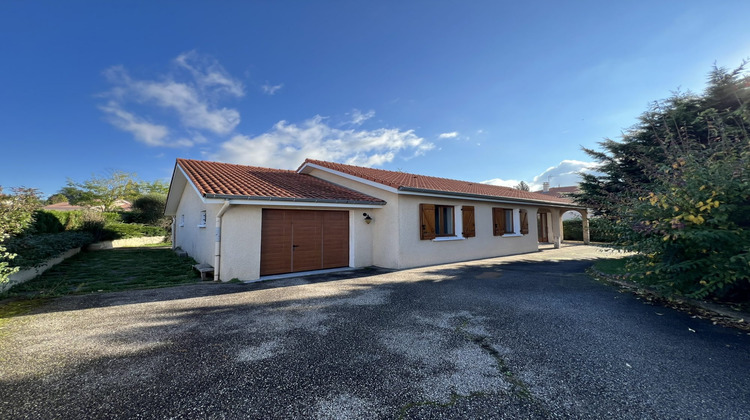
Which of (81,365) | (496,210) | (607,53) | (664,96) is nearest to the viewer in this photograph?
(81,365)

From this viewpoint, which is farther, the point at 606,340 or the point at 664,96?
the point at 664,96

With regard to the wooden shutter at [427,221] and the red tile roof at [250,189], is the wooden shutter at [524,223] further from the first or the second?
the red tile roof at [250,189]

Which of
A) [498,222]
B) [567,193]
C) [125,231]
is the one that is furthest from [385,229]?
[125,231]

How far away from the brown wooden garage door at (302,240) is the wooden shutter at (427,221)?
8.72 feet

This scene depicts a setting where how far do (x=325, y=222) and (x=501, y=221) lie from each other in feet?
28.2

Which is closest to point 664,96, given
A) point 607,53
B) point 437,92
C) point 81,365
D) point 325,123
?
point 607,53

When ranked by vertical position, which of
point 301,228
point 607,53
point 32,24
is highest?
point 32,24

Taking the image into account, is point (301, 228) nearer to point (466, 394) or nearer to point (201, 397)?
point (201, 397)

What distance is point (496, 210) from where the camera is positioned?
12336 mm

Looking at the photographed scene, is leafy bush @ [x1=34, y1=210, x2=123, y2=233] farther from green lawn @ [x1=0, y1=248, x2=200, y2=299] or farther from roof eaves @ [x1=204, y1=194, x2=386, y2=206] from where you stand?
roof eaves @ [x1=204, y1=194, x2=386, y2=206]

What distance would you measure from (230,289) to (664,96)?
658 inches

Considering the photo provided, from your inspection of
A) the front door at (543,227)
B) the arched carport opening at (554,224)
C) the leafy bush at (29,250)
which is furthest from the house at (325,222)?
the front door at (543,227)

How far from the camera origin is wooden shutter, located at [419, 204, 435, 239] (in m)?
9.35

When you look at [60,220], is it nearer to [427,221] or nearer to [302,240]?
[302,240]
